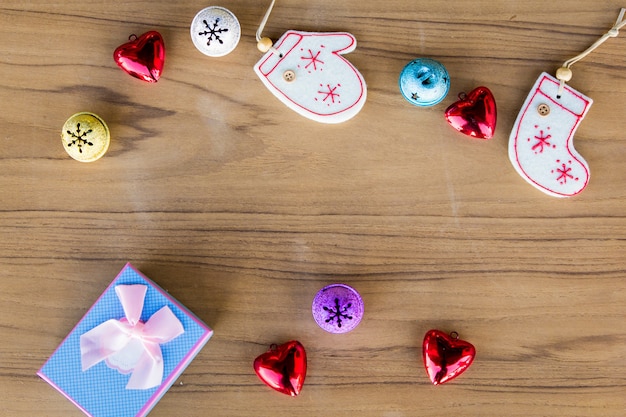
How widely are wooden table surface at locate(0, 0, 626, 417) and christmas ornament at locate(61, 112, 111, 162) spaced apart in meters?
0.03

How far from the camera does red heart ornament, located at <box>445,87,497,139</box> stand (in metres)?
0.77

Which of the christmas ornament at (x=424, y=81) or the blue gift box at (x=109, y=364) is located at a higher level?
the christmas ornament at (x=424, y=81)

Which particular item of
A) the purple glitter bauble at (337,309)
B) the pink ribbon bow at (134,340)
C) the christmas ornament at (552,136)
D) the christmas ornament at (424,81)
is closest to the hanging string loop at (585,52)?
the christmas ornament at (552,136)

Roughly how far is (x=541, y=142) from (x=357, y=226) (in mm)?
267

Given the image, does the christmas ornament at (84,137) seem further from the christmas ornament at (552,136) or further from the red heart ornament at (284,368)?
the christmas ornament at (552,136)

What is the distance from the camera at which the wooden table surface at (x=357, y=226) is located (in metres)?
0.80

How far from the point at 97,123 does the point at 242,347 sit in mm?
357

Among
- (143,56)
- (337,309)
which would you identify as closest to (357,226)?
(337,309)

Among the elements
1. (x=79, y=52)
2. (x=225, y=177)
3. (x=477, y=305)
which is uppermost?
(x=79, y=52)

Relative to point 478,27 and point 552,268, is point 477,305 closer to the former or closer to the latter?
point 552,268

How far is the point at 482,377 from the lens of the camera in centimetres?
80

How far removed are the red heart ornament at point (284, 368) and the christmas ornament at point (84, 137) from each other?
0.35 meters

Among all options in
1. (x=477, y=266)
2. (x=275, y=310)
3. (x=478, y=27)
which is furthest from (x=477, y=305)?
(x=478, y=27)

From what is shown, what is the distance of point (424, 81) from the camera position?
0.76m
